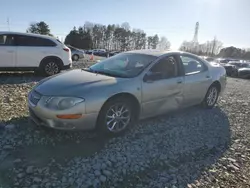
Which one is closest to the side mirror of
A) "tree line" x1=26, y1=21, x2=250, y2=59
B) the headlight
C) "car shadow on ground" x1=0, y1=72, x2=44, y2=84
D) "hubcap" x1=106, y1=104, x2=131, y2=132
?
"hubcap" x1=106, y1=104, x2=131, y2=132

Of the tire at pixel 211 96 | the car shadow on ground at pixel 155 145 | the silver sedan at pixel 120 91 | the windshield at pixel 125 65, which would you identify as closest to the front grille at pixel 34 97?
the silver sedan at pixel 120 91

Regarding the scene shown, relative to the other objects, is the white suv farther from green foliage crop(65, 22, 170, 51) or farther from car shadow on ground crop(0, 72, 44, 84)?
green foliage crop(65, 22, 170, 51)

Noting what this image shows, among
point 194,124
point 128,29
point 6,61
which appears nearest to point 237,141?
point 194,124

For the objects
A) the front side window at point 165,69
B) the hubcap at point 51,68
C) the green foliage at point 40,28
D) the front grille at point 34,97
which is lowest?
the front grille at point 34,97

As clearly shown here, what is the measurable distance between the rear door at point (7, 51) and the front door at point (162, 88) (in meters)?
5.89

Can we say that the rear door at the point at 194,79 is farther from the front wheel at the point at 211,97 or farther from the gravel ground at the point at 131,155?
the gravel ground at the point at 131,155

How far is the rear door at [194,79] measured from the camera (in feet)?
17.3

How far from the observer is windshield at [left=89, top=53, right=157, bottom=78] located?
4.54 m

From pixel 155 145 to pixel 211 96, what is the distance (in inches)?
111

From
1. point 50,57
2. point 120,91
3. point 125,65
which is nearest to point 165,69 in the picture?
point 125,65

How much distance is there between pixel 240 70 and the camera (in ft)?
67.3

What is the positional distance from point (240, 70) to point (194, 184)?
1955 centimetres

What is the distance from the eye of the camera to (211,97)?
6.20 m

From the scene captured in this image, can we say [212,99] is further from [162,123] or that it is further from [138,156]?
[138,156]
